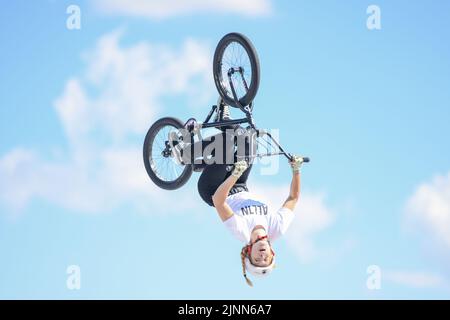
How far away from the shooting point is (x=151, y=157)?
17.5 metres

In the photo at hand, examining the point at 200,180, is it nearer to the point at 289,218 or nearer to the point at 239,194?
the point at 239,194

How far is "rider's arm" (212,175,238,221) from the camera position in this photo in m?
13.8

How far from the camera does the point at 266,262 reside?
13.9 meters

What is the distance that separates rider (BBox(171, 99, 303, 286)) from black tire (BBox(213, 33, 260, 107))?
66 centimetres

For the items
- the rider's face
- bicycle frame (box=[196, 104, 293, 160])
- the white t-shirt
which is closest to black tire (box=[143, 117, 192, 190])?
bicycle frame (box=[196, 104, 293, 160])

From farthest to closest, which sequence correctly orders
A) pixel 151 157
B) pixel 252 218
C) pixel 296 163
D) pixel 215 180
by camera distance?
pixel 151 157 < pixel 215 180 < pixel 296 163 < pixel 252 218

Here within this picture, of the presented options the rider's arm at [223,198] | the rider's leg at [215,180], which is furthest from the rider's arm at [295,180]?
the rider's arm at [223,198]

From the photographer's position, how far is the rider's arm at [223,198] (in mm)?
13828

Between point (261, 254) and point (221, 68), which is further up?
point (221, 68)

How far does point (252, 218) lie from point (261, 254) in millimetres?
633

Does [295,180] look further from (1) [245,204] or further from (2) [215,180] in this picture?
(2) [215,180]

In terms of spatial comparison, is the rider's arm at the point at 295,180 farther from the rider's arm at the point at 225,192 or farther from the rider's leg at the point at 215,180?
the rider's arm at the point at 225,192

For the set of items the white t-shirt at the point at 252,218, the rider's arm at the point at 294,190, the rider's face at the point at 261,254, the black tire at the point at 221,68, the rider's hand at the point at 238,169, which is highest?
the black tire at the point at 221,68

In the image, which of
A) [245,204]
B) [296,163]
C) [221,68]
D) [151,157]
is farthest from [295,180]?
[151,157]
